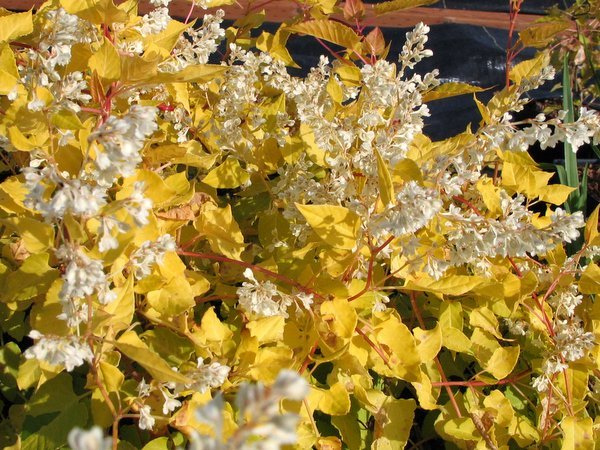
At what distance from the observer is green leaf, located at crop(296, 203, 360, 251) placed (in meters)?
0.83

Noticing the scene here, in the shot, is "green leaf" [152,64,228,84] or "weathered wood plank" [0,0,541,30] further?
"weathered wood plank" [0,0,541,30]

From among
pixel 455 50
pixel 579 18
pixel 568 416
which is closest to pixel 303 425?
pixel 568 416

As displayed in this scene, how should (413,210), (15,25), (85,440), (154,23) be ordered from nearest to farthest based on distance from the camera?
(85,440)
(413,210)
(15,25)
(154,23)

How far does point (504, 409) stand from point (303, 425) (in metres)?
0.35

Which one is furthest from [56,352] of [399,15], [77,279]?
[399,15]

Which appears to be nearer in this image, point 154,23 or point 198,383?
point 198,383

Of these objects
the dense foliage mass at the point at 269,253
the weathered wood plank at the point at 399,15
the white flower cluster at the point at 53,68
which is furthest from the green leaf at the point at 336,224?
the weathered wood plank at the point at 399,15

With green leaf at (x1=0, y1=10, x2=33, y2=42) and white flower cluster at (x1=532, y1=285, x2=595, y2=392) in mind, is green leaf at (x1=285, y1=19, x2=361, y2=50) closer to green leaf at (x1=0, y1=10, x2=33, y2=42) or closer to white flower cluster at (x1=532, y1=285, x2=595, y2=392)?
green leaf at (x1=0, y1=10, x2=33, y2=42)

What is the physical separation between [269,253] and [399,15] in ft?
9.76

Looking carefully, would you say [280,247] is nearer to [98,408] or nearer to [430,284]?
[430,284]

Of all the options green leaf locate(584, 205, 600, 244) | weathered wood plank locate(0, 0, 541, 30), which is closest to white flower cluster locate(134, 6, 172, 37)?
green leaf locate(584, 205, 600, 244)

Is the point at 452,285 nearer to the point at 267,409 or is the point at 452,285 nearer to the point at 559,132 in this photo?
the point at 559,132

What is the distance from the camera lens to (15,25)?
2.97 feet

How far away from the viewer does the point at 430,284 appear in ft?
3.13
